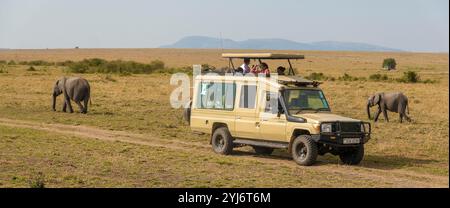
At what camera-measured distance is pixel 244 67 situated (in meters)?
18.1

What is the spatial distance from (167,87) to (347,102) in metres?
14.5

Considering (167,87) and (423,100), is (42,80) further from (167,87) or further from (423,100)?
(423,100)

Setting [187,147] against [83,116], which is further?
[83,116]

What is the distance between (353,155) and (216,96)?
11.8 ft

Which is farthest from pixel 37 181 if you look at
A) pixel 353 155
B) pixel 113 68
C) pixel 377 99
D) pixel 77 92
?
pixel 113 68

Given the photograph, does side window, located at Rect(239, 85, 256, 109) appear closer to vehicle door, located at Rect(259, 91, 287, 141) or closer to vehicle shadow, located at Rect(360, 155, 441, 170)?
vehicle door, located at Rect(259, 91, 287, 141)

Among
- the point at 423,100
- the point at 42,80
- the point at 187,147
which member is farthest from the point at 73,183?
the point at 42,80

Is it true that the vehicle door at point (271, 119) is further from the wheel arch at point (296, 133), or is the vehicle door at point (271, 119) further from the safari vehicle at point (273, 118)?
the wheel arch at point (296, 133)

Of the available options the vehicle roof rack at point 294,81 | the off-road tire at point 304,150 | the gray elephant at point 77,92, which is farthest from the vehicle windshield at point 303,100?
the gray elephant at point 77,92

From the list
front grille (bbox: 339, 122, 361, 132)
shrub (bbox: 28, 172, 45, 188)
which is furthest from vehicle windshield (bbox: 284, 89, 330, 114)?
shrub (bbox: 28, 172, 45, 188)

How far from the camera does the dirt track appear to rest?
1382 cm

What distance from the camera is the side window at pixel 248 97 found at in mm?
16500
